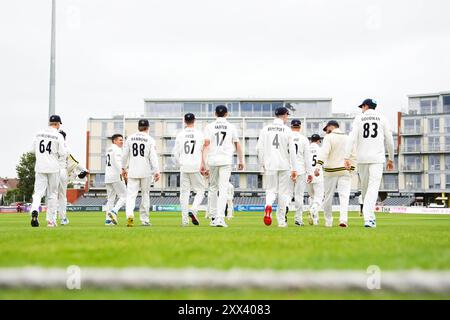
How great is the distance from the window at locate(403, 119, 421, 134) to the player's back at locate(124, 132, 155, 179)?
84.0 meters

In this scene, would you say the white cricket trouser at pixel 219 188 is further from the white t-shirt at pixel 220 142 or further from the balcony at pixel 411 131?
the balcony at pixel 411 131

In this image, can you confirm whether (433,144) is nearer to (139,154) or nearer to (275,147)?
(275,147)

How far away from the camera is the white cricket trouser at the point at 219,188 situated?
12.5m

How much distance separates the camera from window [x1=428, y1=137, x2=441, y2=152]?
3593 inches

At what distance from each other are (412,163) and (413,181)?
2906 millimetres

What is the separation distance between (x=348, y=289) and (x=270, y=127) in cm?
967

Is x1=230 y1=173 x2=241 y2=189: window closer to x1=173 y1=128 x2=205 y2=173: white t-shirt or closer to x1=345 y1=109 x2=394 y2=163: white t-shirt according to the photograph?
x1=173 y1=128 x2=205 y2=173: white t-shirt

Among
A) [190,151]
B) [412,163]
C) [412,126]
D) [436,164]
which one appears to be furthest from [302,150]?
[436,164]

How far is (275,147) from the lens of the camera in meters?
13.0

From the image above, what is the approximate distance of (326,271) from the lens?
3863 mm

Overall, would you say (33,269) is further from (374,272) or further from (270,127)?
(270,127)

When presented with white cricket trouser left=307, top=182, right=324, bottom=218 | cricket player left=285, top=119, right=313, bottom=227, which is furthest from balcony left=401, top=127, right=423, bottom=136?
cricket player left=285, top=119, right=313, bottom=227
